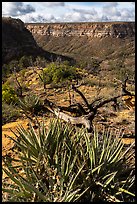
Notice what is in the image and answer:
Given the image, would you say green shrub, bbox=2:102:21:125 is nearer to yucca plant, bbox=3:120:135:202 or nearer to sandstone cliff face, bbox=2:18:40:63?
yucca plant, bbox=3:120:135:202

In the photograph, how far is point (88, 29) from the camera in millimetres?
81250

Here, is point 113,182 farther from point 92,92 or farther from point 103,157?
point 92,92

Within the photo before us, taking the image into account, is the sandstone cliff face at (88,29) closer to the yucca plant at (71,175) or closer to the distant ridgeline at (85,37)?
the distant ridgeline at (85,37)

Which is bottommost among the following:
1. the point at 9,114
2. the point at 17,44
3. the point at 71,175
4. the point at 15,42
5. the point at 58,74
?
the point at 71,175

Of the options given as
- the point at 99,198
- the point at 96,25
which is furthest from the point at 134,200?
the point at 96,25

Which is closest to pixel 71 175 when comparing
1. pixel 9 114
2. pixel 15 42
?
pixel 9 114

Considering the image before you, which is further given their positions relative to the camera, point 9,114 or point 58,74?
point 58,74

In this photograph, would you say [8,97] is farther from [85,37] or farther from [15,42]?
[85,37]

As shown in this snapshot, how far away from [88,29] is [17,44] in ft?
166

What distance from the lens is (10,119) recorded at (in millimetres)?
7211

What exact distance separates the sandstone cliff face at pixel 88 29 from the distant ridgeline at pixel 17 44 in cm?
3746

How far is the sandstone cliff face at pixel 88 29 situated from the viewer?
7612 centimetres

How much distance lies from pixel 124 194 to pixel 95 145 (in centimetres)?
59

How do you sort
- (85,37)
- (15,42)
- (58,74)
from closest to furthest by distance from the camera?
1. (58,74)
2. (15,42)
3. (85,37)
